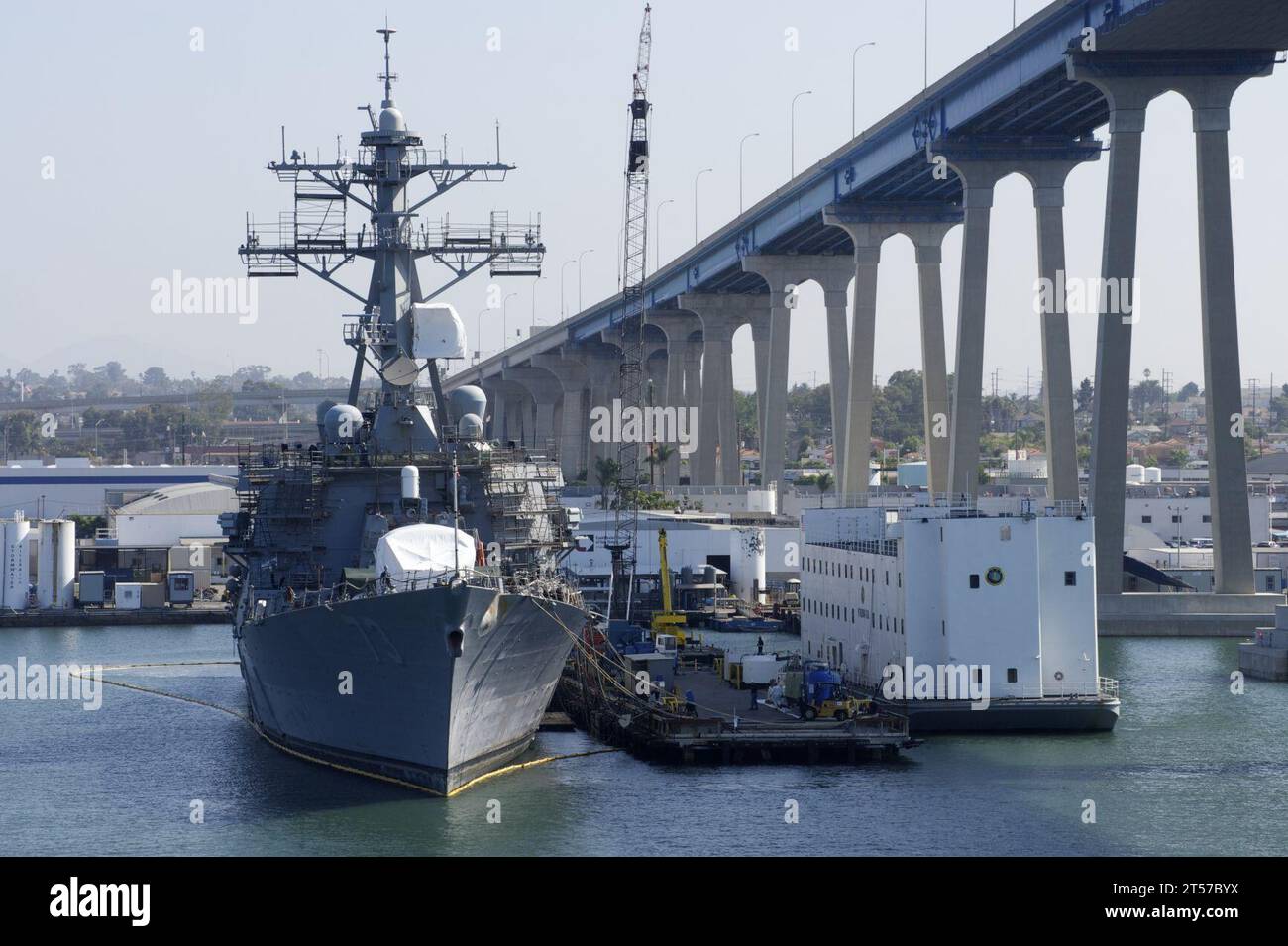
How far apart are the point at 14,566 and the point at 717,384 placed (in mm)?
59139

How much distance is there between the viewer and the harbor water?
37.5 meters

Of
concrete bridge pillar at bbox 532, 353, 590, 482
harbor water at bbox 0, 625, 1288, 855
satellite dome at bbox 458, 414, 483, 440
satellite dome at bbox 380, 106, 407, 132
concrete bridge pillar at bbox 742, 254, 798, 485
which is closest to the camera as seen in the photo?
harbor water at bbox 0, 625, 1288, 855

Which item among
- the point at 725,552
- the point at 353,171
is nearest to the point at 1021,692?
the point at 353,171

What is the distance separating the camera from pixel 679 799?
42.0 metres

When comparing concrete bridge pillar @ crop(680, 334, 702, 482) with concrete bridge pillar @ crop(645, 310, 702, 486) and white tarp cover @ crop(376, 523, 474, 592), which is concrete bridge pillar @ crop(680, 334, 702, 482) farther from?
white tarp cover @ crop(376, 523, 474, 592)

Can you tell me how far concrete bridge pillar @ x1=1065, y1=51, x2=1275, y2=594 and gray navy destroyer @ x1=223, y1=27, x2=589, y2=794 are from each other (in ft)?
89.7

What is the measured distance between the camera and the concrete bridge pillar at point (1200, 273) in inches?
2793

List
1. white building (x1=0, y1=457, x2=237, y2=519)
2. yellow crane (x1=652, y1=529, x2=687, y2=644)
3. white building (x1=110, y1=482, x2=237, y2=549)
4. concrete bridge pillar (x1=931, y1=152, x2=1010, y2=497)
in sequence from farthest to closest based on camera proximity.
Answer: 1. white building (x1=0, y1=457, x2=237, y2=519)
2. white building (x1=110, y1=482, x2=237, y2=549)
3. concrete bridge pillar (x1=931, y1=152, x2=1010, y2=497)
4. yellow crane (x1=652, y1=529, x2=687, y2=644)

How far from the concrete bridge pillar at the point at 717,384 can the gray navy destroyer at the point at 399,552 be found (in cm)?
8069

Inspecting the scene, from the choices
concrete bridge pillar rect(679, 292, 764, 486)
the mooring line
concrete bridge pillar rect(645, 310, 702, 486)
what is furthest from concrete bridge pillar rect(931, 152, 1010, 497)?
concrete bridge pillar rect(645, 310, 702, 486)

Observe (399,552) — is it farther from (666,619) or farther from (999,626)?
(666,619)

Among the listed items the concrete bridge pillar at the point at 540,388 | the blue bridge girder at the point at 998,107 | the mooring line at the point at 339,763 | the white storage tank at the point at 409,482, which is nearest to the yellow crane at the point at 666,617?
the mooring line at the point at 339,763
